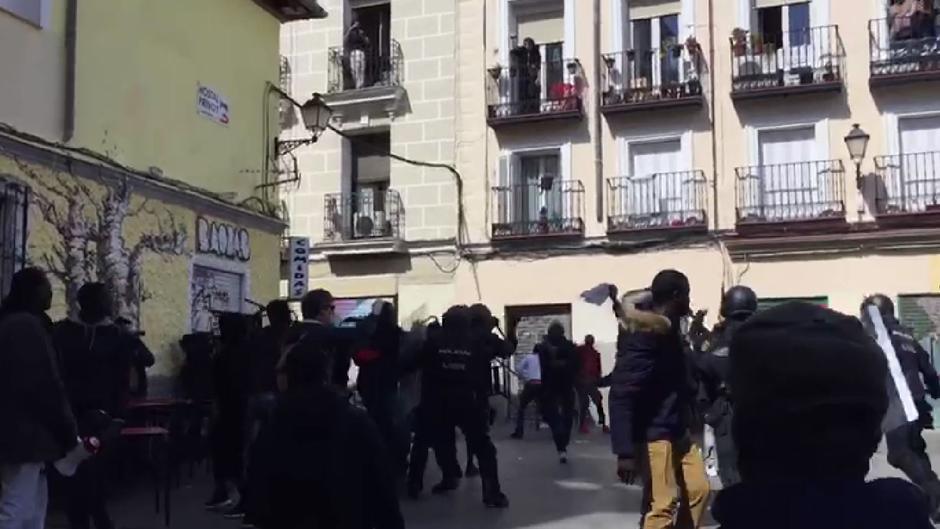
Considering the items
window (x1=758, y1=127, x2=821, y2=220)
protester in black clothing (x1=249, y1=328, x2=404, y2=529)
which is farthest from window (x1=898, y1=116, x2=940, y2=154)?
protester in black clothing (x1=249, y1=328, x2=404, y2=529)

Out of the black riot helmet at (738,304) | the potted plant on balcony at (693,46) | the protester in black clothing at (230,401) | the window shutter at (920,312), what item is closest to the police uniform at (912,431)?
the black riot helmet at (738,304)

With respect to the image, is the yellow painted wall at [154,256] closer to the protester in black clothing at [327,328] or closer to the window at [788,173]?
the protester in black clothing at [327,328]

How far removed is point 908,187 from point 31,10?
49.9 feet

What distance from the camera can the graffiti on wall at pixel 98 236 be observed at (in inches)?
399

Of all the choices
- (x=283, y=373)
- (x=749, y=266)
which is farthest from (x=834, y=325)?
(x=749, y=266)

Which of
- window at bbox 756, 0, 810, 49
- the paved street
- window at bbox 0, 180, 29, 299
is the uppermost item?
window at bbox 756, 0, 810, 49

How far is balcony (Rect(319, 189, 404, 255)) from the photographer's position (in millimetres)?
22875

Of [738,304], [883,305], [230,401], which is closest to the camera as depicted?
[738,304]

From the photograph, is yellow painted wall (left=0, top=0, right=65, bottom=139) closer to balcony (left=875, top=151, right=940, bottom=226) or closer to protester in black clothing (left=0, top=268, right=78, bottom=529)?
protester in black clothing (left=0, top=268, right=78, bottom=529)

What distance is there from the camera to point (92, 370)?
23.8 ft

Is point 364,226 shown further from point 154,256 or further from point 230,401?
point 230,401

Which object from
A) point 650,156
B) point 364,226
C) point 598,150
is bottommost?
point 364,226

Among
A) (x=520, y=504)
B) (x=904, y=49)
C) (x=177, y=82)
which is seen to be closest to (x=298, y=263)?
(x=177, y=82)

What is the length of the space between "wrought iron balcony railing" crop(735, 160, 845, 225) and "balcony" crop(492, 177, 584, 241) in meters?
3.16
